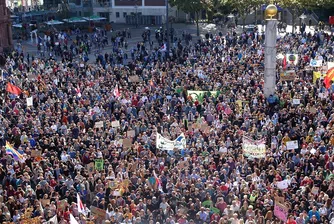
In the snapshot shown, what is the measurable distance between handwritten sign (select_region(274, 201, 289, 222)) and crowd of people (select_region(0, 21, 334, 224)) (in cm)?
5

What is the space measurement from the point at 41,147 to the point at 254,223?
32.1 ft

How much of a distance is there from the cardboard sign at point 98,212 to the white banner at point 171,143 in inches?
191

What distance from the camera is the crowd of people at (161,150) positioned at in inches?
655

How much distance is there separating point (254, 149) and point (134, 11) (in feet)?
166

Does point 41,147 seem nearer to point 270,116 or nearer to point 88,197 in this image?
point 88,197

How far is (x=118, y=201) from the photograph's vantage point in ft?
56.2

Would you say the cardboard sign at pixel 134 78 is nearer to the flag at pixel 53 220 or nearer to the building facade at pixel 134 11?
the flag at pixel 53 220

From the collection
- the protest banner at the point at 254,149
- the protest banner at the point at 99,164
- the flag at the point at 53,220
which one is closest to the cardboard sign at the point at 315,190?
the protest banner at the point at 254,149

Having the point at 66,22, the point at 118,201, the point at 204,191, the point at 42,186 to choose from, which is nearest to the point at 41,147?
the point at 42,186

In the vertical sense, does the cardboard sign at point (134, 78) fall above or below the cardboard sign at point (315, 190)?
above

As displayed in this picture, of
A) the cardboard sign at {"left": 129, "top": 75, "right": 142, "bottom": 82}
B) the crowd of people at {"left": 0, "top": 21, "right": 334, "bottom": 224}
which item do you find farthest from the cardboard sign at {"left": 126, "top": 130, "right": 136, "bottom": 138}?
the cardboard sign at {"left": 129, "top": 75, "right": 142, "bottom": 82}

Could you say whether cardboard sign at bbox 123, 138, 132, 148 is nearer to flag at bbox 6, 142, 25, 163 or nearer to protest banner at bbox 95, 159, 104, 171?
protest banner at bbox 95, 159, 104, 171

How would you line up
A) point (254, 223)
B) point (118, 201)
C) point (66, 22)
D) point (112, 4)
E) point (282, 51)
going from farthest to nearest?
point (112, 4) → point (66, 22) → point (282, 51) → point (118, 201) → point (254, 223)

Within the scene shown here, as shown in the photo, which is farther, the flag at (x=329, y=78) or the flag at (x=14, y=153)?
the flag at (x=329, y=78)
